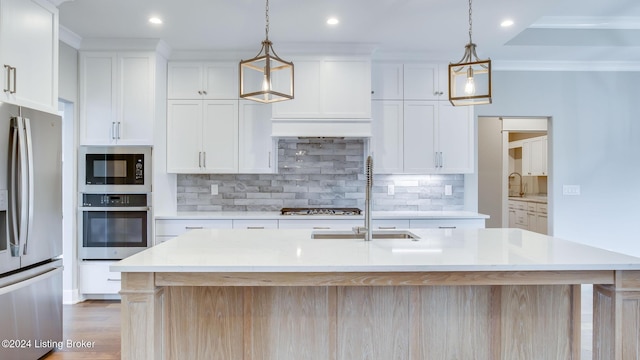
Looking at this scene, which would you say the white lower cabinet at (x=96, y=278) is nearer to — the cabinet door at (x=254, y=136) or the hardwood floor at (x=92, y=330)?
the hardwood floor at (x=92, y=330)

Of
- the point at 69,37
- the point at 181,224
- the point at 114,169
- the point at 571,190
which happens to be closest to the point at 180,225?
the point at 181,224

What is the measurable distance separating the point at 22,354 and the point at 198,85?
2.72 metres

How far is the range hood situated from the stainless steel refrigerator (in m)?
1.88

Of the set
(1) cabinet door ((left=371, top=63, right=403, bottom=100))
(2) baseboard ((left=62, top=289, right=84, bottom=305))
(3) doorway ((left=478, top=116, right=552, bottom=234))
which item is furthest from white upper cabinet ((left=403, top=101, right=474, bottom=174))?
(2) baseboard ((left=62, top=289, right=84, bottom=305))

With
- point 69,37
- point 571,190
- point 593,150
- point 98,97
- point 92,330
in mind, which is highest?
point 69,37

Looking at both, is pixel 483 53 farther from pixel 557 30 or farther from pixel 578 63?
pixel 578 63

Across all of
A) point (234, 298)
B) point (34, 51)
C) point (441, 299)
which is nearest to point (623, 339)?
point (441, 299)

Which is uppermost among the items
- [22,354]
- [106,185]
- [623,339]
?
[106,185]

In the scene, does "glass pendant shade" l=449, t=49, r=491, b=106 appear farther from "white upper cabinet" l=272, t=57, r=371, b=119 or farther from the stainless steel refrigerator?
the stainless steel refrigerator

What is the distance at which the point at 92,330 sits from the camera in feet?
9.99

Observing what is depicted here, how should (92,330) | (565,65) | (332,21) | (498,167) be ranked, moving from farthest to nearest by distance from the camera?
1. (498,167)
2. (565,65)
3. (332,21)
4. (92,330)

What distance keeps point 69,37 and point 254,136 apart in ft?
6.38

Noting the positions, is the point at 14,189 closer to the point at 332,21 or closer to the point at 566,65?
the point at 332,21

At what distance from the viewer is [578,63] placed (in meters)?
4.38
